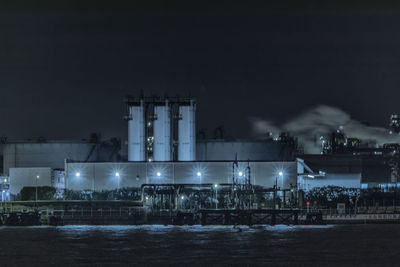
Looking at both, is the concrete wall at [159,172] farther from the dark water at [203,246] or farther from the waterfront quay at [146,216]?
the dark water at [203,246]

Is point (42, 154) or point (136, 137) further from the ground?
point (136, 137)

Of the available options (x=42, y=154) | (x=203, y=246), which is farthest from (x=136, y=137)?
(x=203, y=246)

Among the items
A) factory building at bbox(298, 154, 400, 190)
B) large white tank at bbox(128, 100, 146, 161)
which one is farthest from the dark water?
factory building at bbox(298, 154, 400, 190)

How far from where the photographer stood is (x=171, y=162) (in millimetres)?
107875

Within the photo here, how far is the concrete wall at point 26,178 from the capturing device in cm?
11231

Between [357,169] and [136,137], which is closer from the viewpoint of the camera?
[136,137]

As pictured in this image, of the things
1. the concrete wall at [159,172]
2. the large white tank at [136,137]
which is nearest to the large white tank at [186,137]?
the large white tank at [136,137]

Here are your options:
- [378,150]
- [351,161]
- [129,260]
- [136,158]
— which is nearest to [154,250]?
[129,260]

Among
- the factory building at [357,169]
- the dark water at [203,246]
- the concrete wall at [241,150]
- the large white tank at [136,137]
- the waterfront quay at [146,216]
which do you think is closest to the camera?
the dark water at [203,246]

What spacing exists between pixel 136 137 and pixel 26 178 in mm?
15568

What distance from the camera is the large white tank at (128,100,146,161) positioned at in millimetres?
113875

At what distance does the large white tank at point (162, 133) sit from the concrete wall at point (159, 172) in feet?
23.4

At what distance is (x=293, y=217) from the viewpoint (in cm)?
10119

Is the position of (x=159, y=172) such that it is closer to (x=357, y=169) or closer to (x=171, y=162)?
(x=171, y=162)
